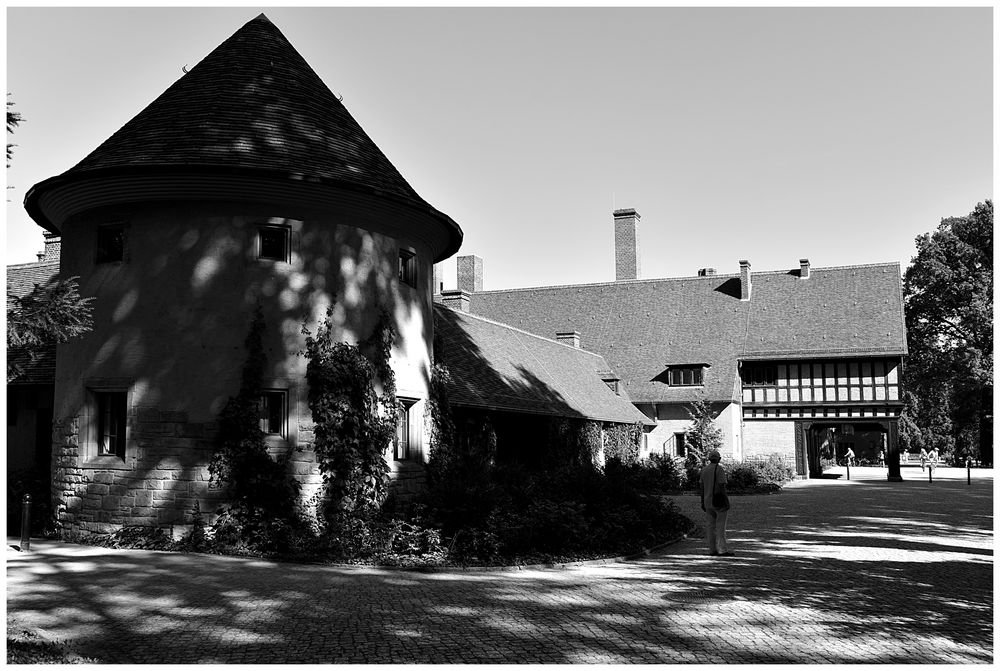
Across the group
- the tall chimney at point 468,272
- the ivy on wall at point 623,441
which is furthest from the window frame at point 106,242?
the tall chimney at point 468,272

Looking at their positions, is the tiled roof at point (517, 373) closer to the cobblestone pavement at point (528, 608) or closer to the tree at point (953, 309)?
the cobblestone pavement at point (528, 608)

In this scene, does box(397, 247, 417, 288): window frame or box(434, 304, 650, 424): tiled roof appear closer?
box(397, 247, 417, 288): window frame

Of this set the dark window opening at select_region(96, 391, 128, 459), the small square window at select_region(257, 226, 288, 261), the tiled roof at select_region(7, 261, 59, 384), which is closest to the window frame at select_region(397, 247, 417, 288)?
the small square window at select_region(257, 226, 288, 261)

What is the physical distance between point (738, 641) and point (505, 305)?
4292 cm

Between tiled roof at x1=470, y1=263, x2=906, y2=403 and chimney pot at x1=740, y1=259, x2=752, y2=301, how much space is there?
370 millimetres

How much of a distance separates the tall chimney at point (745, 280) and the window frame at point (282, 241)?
34859mm

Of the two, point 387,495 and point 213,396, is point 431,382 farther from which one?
point 213,396

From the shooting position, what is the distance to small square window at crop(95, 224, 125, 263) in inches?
624

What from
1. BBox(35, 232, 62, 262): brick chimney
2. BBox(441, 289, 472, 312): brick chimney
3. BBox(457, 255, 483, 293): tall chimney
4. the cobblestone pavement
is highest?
BBox(457, 255, 483, 293): tall chimney

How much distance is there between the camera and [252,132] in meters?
16.1

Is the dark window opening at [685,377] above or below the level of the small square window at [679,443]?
above

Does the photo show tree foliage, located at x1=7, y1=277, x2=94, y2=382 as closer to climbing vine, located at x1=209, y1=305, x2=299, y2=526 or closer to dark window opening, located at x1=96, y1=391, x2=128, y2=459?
climbing vine, located at x1=209, y1=305, x2=299, y2=526

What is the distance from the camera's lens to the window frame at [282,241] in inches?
621

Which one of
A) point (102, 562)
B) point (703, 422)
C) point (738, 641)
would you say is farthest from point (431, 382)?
point (703, 422)
